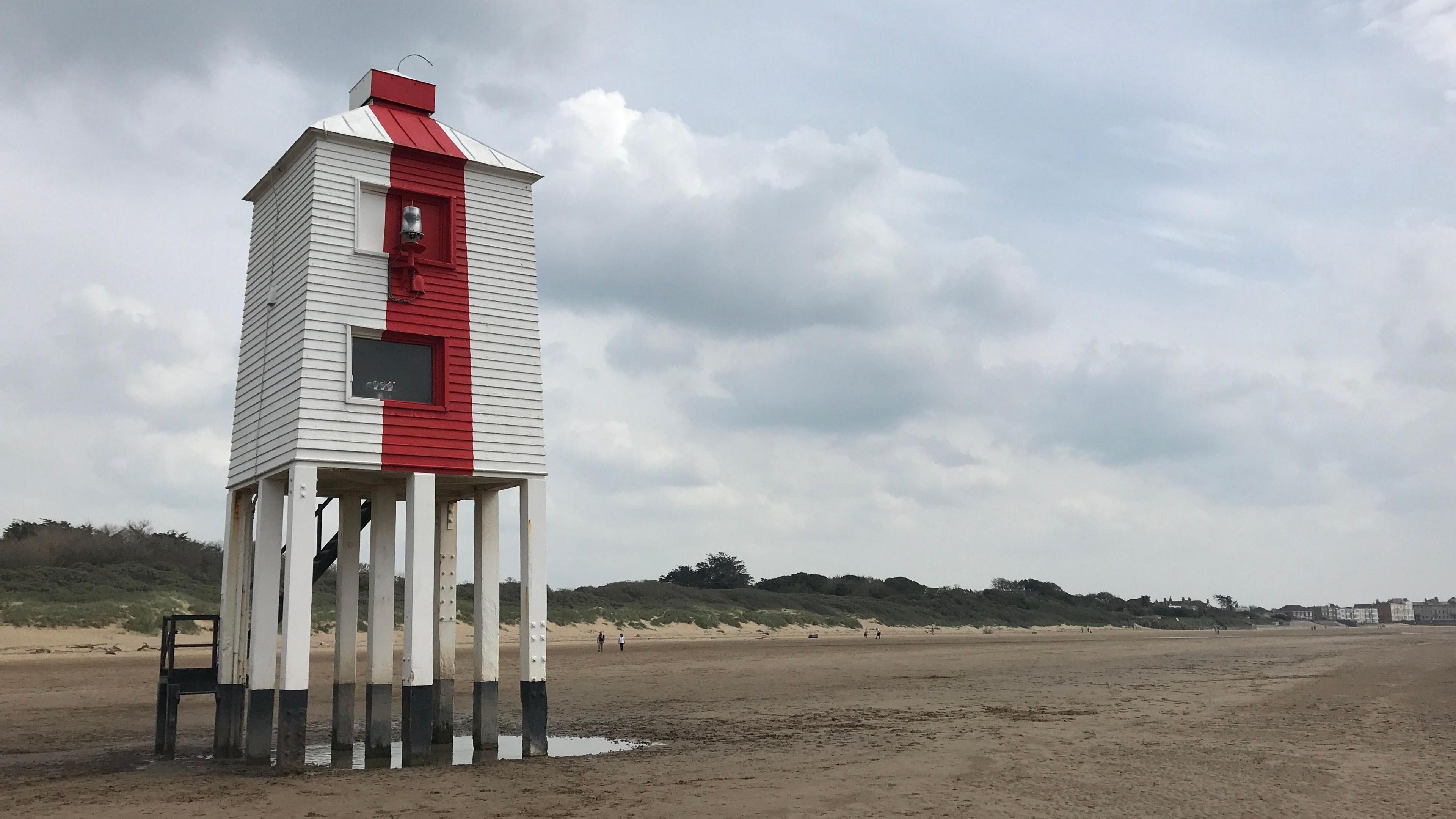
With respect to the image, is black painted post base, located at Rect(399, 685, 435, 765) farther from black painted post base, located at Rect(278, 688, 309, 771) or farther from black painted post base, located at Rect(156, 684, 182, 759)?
black painted post base, located at Rect(156, 684, 182, 759)

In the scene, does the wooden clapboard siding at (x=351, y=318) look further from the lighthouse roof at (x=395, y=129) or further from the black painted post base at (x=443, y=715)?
the black painted post base at (x=443, y=715)

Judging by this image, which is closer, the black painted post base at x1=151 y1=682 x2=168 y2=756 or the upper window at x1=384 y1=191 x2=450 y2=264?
the upper window at x1=384 y1=191 x2=450 y2=264

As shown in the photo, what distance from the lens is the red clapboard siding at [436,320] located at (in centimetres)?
1516

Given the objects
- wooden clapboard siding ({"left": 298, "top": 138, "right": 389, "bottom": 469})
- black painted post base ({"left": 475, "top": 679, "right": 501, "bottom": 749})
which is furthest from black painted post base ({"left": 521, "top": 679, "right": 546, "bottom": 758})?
wooden clapboard siding ({"left": 298, "top": 138, "right": 389, "bottom": 469})

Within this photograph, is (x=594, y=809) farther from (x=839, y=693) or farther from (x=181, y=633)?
(x=181, y=633)

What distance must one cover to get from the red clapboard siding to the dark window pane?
10.4 inches

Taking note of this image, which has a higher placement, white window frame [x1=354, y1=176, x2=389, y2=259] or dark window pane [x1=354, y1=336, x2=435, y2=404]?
white window frame [x1=354, y1=176, x2=389, y2=259]

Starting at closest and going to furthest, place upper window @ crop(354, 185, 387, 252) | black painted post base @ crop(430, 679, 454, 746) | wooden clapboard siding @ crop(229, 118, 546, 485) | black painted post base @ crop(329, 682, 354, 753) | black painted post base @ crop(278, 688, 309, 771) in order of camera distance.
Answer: black painted post base @ crop(278, 688, 309, 771), wooden clapboard siding @ crop(229, 118, 546, 485), upper window @ crop(354, 185, 387, 252), black painted post base @ crop(329, 682, 354, 753), black painted post base @ crop(430, 679, 454, 746)

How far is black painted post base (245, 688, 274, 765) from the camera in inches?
577

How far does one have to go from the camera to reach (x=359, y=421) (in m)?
14.9

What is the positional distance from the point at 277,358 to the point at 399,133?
4042 millimetres

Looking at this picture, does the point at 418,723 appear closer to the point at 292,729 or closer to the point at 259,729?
the point at 292,729

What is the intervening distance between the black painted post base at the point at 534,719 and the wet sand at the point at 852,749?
1.12m

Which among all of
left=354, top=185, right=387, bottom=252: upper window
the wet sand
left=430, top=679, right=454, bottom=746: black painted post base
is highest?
left=354, top=185, right=387, bottom=252: upper window
